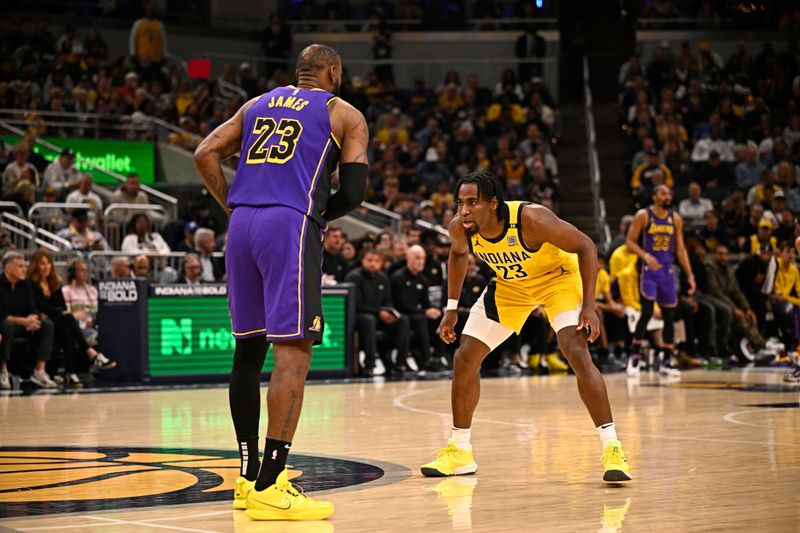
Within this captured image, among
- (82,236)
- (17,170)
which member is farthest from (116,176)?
(82,236)

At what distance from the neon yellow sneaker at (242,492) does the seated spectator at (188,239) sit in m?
11.6

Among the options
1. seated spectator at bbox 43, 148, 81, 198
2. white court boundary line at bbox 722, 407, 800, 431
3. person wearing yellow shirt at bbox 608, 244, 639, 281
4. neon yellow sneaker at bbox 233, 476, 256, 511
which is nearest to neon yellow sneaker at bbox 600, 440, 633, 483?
neon yellow sneaker at bbox 233, 476, 256, 511

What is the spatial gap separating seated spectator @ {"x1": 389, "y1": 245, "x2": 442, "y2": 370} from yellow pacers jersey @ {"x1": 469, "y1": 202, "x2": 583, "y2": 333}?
920 centimetres

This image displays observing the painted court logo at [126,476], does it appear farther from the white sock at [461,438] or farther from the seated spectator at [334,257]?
the seated spectator at [334,257]

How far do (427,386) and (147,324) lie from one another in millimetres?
3283

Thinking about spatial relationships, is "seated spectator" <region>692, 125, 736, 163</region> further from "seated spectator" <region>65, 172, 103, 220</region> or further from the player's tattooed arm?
the player's tattooed arm

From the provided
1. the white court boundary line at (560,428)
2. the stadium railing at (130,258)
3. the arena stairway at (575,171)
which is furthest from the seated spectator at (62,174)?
the arena stairway at (575,171)

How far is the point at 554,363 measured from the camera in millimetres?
17078

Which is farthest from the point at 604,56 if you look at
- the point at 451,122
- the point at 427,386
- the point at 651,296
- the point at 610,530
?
the point at 610,530

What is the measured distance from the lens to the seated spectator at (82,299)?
14.9 meters

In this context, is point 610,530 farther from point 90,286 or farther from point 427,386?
point 90,286

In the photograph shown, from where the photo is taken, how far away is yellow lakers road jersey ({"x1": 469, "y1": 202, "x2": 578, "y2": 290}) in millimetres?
7113

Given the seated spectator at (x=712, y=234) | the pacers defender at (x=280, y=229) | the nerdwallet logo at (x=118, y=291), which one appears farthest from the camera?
the seated spectator at (x=712, y=234)

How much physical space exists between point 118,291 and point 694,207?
426 inches
